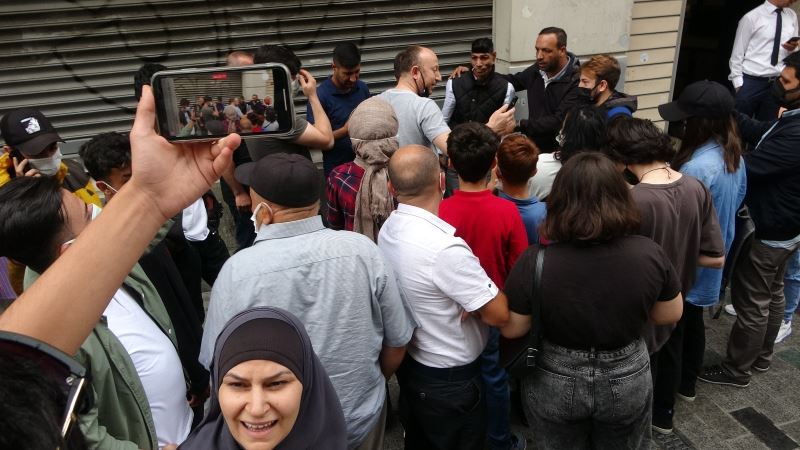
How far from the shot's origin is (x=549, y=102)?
519 centimetres

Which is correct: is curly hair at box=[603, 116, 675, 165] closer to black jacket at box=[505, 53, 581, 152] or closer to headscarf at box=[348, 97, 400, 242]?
headscarf at box=[348, 97, 400, 242]

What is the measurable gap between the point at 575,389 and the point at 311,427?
4.12 ft

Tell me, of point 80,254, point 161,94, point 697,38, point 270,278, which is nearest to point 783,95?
point 270,278

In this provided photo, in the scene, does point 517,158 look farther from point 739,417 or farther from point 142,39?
Result: point 142,39

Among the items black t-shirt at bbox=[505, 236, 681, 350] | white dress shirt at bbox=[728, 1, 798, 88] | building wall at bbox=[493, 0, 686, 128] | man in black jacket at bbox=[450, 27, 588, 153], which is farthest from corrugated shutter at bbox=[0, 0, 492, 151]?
black t-shirt at bbox=[505, 236, 681, 350]

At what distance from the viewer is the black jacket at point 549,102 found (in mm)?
4840

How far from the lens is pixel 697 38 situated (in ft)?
37.0

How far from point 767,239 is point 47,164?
4.68 metres

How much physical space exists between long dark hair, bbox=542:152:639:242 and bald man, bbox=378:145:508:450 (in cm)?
Result: 41

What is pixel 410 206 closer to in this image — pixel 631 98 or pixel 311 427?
pixel 311 427

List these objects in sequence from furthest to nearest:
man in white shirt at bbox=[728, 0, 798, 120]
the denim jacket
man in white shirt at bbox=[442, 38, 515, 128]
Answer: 1. man in white shirt at bbox=[728, 0, 798, 120]
2. man in white shirt at bbox=[442, 38, 515, 128]
3. the denim jacket

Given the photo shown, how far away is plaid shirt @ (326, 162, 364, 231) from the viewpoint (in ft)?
11.5

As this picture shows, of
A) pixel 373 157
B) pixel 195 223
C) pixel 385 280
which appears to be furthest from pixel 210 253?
pixel 385 280

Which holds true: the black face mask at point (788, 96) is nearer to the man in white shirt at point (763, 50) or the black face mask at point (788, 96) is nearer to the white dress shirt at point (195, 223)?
the man in white shirt at point (763, 50)
